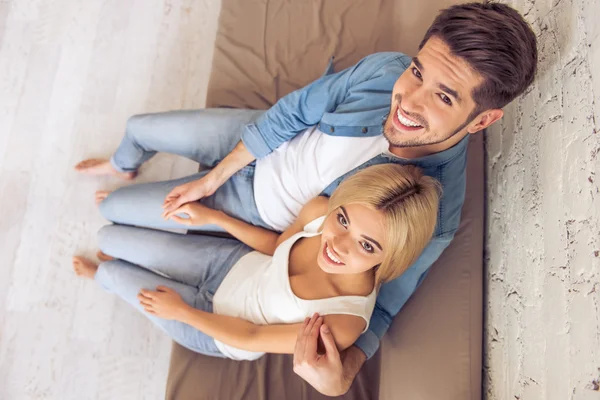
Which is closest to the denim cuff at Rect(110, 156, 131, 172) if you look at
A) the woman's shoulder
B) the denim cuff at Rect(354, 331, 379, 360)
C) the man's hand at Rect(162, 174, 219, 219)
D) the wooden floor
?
the wooden floor

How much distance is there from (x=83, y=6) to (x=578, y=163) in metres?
2.05

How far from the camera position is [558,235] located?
3.03ft

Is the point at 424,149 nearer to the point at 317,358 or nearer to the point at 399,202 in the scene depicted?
the point at 399,202

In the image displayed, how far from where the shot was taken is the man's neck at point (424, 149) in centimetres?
111

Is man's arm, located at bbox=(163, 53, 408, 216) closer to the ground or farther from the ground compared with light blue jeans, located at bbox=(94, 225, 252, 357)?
farther from the ground

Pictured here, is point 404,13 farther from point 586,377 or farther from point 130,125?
point 586,377

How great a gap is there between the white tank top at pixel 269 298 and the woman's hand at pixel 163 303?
10 centimetres

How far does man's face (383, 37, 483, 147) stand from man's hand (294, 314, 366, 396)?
0.49 meters

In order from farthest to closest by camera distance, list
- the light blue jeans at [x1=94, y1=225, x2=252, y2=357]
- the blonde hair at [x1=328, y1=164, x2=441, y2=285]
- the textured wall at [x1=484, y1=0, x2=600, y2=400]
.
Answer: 1. the light blue jeans at [x1=94, y1=225, x2=252, y2=357]
2. the blonde hair at [x1=328, y1=164, x2=441, y2=285]
3. the textured wall at [x1=484, y1=0, x2=600, y2=400]

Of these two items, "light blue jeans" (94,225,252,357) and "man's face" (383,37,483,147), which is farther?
"light blue jeans" (94,225,252,357)

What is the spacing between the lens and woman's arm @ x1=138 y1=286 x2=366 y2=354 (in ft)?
3.77

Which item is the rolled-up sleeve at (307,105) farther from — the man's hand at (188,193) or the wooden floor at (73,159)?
the wooden floor at (73,159)

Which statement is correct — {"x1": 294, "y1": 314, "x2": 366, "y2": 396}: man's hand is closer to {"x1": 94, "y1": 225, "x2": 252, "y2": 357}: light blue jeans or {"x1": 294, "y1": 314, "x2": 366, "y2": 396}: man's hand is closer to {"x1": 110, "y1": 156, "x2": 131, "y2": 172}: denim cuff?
{"x1": 94, "y1": 225, "x2": 252, "y2": 357}: light blue jeans

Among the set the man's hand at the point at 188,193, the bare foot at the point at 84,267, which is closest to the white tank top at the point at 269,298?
the man's hand at the point at 188,193
